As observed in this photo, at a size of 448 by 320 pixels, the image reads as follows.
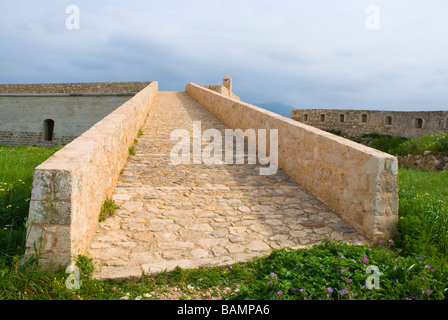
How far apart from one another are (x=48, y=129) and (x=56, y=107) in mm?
2086

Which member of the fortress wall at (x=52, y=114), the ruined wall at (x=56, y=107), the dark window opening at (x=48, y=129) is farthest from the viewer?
the dark window opening at (x=48, y=129)

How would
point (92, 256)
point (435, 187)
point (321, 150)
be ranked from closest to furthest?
1. point (92, 256)
2. point (321, 150)
3. point (435, 187)

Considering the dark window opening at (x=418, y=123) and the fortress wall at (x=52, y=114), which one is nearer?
the fortress wall at (x=52, y=114)

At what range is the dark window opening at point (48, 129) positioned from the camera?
20.7 meters

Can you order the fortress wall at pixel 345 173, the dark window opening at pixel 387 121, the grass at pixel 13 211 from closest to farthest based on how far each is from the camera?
1. the grass at pixel 13 211
2. the fortress wall at pixel 345 173
3. the dark window opening at pixel 387 121

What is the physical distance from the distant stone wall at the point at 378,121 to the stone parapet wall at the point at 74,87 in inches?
532

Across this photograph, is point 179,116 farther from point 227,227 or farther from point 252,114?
point 227,227

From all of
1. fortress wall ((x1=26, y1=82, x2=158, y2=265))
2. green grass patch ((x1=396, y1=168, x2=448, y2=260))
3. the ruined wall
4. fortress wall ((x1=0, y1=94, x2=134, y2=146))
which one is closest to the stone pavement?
fortress wall ((x1=26, y1=82, x2=158, y2=265))

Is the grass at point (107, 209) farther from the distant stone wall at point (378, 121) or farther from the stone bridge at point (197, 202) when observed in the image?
the distant stone wall at point (378, 121)

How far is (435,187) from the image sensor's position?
5691mm

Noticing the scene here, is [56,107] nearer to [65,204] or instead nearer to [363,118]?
[65,204]

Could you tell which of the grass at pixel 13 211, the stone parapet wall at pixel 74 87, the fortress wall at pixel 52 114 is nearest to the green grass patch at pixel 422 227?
the grass at pixel 13 211

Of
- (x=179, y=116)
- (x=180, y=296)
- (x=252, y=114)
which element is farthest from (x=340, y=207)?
(x=179, y=116)

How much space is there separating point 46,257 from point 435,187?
6230mm
